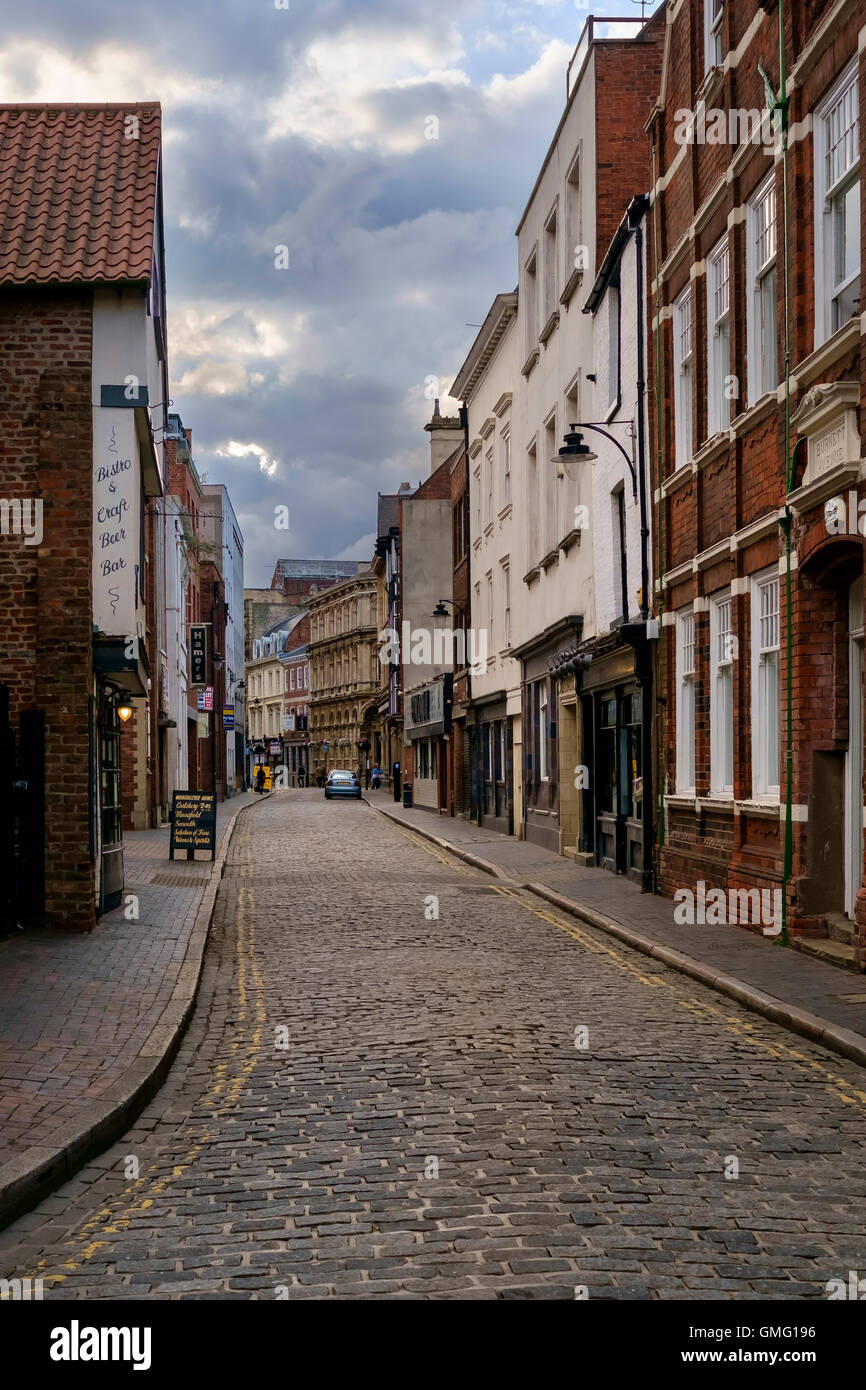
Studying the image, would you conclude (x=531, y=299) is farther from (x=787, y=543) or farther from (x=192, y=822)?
(x=787, y=543)

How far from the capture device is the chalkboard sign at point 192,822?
24.2 meters

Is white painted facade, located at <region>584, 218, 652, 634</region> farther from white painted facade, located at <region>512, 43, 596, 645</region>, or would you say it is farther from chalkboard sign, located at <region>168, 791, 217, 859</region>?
chalkboard sign, located at <region>168, 791, 217, 859</region>

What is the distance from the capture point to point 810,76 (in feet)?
42.0

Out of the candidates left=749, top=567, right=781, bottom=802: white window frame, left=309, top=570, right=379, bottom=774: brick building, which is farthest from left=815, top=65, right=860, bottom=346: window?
left=309, top=570, right=379, bottom=774: brick building

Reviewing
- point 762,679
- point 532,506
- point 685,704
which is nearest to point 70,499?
point 762,679

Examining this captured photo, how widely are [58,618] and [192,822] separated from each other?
33.3 feet

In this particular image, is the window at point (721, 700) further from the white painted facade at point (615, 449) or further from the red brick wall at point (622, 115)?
the red brick wall at point (622, 115)

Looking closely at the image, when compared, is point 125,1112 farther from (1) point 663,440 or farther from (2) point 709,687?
(1) point 663,440

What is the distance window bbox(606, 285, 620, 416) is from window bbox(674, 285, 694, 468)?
3256mm

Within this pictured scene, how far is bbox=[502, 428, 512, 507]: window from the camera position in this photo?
33.2 meters

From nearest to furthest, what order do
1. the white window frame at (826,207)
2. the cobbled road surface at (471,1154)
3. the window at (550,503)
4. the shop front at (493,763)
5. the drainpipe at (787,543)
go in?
the cobbled road surface at (471,1154), the white window frame at (826,207), the drainpipe at (787,543), the window at (550,503), the shop front at (493,763)

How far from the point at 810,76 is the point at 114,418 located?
7.53m

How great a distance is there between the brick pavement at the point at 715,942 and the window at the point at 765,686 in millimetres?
1633

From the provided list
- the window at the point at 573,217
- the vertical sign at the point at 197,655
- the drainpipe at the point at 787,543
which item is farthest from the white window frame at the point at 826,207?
the vertical sign at the point at 197,655
